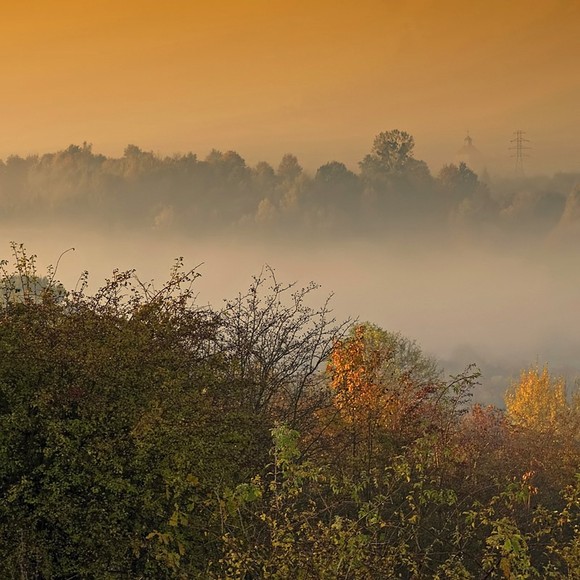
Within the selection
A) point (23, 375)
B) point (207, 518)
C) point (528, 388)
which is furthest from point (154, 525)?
point (528, 388)

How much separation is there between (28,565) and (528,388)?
3759 inches

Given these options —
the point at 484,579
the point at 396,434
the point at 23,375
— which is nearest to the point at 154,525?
the point at 23,375

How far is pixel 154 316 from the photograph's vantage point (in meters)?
20.2

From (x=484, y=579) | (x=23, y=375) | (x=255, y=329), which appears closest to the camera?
(x=484, y=579)

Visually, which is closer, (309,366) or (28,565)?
(28,565)

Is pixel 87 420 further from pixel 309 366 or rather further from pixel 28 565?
pixel 309 366

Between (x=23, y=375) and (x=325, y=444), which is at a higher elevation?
(x=23, y=375)

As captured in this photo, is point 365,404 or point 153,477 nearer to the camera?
point 153,477

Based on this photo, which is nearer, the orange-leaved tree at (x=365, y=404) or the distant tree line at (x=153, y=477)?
the distant tree line at (x=153, y=477)

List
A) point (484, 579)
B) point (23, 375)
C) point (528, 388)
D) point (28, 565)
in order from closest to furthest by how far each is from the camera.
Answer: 1. point (484, 579)
2. point (28, 565)
3. point (23, 375)
4. point (528, 388)

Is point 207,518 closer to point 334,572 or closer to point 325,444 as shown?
point 334,572

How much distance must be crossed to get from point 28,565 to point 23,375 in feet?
11.1

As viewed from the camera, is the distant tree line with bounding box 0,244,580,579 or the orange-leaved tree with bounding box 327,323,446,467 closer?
the distant tree line with bounding box 0,244,580,579

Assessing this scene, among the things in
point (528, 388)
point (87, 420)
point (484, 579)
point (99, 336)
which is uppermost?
point (99, 336)
